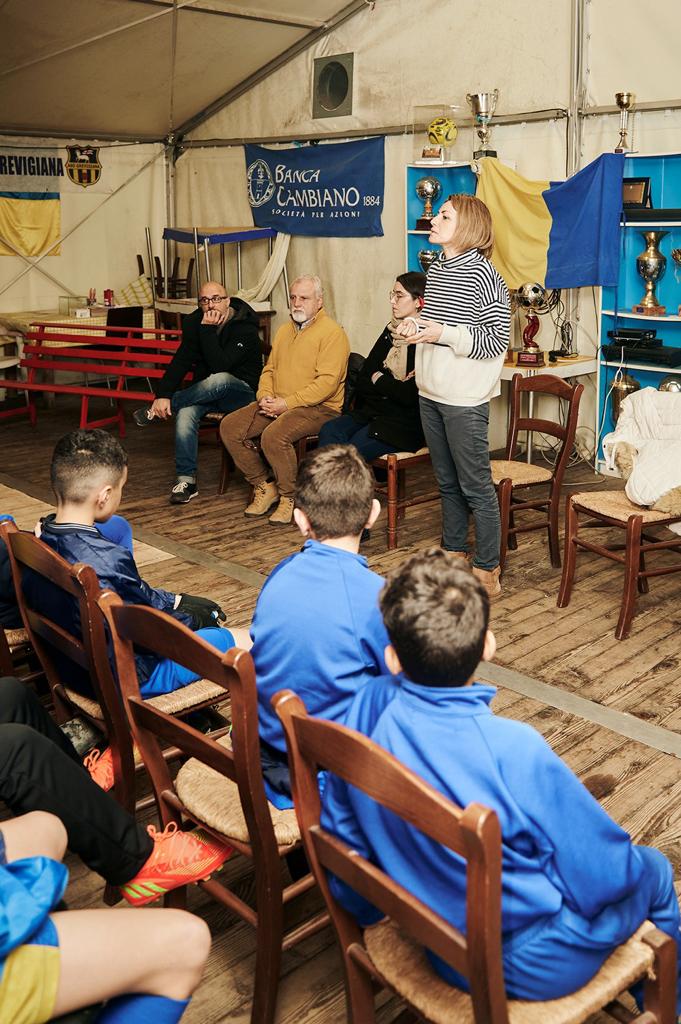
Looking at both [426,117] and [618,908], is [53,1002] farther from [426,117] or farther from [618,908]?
[426,117]

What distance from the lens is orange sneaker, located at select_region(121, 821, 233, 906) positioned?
194cm

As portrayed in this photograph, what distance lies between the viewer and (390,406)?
4.86m

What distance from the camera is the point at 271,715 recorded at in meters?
1.92

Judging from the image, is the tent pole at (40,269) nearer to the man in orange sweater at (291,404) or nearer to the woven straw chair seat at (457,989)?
the man in orange sweater at (291,404)

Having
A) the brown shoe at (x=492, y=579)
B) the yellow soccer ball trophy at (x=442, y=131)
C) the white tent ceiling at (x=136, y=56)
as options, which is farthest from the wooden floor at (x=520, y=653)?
the white tent ceiling at (x=136, y=56)

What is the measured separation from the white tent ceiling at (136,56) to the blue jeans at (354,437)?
11.1 feet

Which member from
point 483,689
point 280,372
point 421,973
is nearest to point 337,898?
point 421,973

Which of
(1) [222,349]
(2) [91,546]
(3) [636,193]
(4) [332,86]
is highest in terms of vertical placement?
(4) [332,86]

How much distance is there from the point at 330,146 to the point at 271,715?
6.28m

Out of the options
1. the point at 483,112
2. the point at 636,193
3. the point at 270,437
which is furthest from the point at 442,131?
the point at 270,437

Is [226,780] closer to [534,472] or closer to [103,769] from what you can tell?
[103,769]

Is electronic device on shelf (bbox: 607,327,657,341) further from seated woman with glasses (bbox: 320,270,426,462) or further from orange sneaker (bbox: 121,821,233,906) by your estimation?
orange sneaker (bbox: 121,821,233,906)

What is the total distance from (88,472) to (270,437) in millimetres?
2652

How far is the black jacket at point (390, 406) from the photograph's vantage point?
15.6ft
